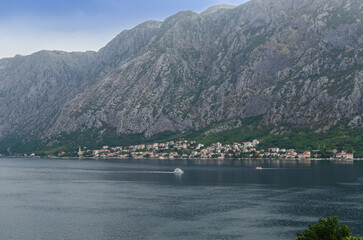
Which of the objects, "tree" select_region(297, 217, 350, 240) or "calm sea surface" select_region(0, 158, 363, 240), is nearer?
"tree" select_region(297, 217, 350, 240)

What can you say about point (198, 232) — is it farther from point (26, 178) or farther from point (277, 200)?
point (26, 178)

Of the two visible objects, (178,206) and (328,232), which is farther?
(178,206)

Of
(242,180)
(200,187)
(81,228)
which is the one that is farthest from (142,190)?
(81,228)

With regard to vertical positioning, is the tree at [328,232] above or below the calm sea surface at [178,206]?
above

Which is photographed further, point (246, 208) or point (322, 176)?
point (322, 176)

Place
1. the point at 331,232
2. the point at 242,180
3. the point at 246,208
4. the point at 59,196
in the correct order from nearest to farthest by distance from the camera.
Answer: the point at 331,232 → the point at 246,208 → the point at 59,196 → the point at 242,180

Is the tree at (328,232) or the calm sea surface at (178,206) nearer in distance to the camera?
the tree at (328,232)

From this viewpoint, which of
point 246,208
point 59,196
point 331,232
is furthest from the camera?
point 59,196

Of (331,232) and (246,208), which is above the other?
(331,232)
